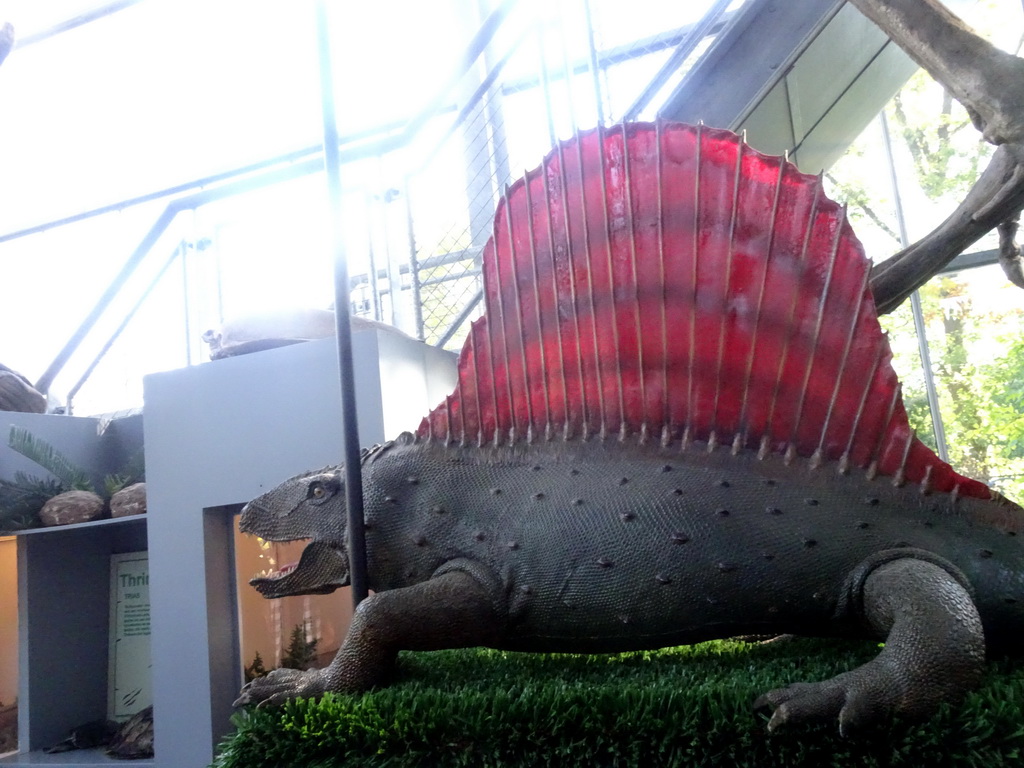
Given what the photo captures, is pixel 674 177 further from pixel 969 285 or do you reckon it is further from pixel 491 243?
pixel 969 285

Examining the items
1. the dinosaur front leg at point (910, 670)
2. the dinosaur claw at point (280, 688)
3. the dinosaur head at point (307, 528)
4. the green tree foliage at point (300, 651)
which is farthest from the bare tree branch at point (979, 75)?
the green tree foliage at point (300, 651)

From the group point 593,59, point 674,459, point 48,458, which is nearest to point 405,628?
point 674,459

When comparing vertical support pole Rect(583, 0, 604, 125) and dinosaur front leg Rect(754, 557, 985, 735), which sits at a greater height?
vertical support pole Rect(583, 0, 604, 125)

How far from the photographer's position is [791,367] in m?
1.30

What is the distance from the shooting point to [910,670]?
3.41 ft

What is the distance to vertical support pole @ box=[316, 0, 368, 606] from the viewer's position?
4.50 feet

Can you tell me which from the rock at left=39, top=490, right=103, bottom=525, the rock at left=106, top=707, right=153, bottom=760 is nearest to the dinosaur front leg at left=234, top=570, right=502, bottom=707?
the rock at left=106, top=707, right=153, bottom=760

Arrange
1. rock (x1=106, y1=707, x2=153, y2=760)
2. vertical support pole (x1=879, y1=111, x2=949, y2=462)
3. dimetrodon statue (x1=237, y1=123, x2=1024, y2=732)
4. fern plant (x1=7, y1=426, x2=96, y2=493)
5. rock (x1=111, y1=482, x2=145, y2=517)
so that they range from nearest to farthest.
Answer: dimetrodon statue (x1=237, y1=123, x2=1024, y2=732) < rock (x1=106, y1=707, x2=153, y2=760) < rock (x1=111, y1=482, x2=145, y2=517) < fern plant (x1=7, y1=426, x2=96, y2=493) < vertical support pole (x1=879, y1=111, x2=949, y2=462)

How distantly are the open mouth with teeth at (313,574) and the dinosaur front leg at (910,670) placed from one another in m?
0.84

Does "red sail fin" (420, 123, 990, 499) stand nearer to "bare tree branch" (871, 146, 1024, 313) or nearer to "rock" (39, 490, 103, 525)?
"bare tree branch" (871, 146, 1024, 313)

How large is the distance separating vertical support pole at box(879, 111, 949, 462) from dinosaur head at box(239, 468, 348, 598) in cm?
404

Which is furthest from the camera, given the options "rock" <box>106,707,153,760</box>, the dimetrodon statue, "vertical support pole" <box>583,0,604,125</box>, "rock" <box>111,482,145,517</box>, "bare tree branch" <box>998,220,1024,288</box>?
"rock" <box>111,482,145,517</box>

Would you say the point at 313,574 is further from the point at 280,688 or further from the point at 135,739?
the point at 135,739

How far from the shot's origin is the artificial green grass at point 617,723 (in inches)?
39.7
